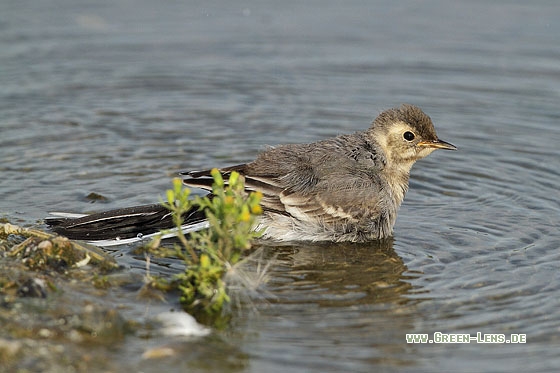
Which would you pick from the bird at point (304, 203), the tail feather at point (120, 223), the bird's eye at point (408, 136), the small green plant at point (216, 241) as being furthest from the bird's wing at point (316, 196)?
the small green plant at point (216, 241)

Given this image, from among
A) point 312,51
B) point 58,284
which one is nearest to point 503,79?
point 312,51

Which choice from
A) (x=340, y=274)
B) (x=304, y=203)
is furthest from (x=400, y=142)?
(x=340, y=274)

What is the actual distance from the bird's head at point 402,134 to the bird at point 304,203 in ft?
0.99

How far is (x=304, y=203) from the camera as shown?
A: 8.97 m

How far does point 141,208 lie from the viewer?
8930 mm

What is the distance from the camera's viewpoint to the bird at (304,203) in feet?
28.6

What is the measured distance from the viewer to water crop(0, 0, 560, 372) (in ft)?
22.1

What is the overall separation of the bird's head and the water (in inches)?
28.5

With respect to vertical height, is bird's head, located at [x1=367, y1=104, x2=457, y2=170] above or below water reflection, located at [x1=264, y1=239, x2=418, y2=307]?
above

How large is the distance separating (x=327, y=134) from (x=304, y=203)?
10.9ft

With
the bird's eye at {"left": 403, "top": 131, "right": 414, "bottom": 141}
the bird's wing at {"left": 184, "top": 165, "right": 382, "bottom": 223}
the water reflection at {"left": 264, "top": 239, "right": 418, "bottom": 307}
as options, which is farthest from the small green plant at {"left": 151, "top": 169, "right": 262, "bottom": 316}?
the bird's eye at {"left": 403, "top": 131, "right": 414, "bottom": 141}

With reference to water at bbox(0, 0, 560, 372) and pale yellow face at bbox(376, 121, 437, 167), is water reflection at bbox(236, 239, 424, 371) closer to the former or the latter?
water at bbox(0, 0, 560, 372)

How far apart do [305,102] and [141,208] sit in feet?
16.3

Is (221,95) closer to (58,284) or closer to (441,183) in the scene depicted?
(441,183)
